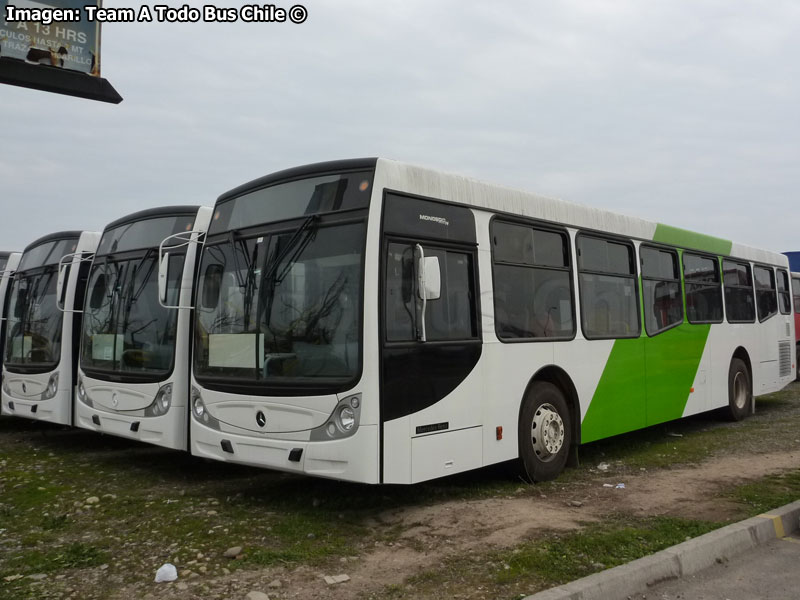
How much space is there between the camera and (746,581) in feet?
15.8

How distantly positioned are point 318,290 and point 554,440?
3.21 metres

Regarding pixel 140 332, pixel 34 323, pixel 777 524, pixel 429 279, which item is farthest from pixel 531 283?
pixel 34 323

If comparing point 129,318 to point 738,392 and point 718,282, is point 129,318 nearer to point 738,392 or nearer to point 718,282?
point 718,282

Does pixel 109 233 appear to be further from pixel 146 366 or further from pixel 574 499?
pixel 574 499

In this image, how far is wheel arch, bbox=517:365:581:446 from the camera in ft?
25.6

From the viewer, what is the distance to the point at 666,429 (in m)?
11.9

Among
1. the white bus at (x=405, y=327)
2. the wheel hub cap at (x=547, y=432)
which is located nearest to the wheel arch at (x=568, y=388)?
the white bus at (x=405, y=327)

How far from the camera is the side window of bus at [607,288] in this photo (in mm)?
8422

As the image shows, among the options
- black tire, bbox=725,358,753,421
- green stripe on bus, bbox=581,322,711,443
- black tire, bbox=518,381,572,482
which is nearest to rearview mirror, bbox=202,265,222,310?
black tire, bbox=518,381,572,482

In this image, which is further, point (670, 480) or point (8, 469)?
point (8, 469)

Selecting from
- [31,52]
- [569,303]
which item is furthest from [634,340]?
[31,52]

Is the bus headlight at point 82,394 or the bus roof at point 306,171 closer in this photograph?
the bus roof at point 306,171

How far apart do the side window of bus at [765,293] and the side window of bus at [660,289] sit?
3565 millimetres

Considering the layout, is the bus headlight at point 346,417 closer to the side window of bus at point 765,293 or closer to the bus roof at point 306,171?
the bus roof at point 306,171
